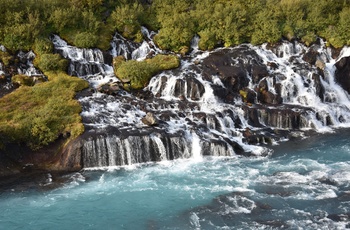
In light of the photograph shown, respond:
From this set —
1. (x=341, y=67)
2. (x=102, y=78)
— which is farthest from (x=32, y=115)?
(x=341, y=67)

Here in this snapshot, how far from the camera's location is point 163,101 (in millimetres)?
34000

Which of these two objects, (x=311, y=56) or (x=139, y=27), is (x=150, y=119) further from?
A: (x=311, y=56)

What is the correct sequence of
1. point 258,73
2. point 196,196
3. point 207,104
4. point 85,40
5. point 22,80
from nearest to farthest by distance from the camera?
point 196,196 < point 207,104 < point 22,80 < point 258,73 < point 85,40

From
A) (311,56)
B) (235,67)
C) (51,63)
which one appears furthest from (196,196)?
(311,56)

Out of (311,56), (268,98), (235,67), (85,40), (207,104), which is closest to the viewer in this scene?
(207,104)

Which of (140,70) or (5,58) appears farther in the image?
(5,58)

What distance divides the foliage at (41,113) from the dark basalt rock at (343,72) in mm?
24860

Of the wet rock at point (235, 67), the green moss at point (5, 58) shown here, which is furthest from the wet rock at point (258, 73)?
the green moss at point (5, 58)

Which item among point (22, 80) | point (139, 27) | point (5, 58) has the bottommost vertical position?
point (22, 80)

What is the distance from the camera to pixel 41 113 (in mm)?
28859

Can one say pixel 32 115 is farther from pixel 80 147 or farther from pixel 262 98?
pixel 262 98

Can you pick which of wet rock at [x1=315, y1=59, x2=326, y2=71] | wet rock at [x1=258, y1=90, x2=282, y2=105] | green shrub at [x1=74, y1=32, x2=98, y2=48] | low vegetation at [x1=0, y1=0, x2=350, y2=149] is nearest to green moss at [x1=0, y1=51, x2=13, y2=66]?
low vegetation at [x1=0, y1=0, x2=350, y2=149]

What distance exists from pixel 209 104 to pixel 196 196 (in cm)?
1346

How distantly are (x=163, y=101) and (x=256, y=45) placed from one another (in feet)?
47.8
